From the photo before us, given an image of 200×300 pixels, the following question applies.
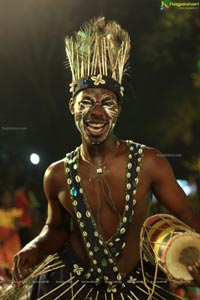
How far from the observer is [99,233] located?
5.71 feet

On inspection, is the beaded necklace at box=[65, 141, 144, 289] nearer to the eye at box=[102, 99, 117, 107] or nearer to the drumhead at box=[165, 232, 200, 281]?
the eye at box=[102, 99, 117, 107]

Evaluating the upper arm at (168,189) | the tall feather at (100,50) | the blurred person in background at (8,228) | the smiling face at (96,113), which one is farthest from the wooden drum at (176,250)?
the blurred person in background at (8,228)

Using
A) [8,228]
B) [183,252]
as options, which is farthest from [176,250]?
[8,228]

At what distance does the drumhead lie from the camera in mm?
1430

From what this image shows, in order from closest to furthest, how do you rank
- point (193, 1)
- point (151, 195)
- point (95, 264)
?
point (95, 264)
point (151, 195)
point (193, 1)

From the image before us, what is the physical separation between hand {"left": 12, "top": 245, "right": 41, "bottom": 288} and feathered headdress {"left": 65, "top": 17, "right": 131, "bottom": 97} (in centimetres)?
66

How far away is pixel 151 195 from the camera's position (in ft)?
6.04

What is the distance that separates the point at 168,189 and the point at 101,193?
266 mm

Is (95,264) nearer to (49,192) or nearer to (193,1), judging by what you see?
(49,192)

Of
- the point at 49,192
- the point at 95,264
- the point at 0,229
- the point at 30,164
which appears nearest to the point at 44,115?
the point at 30,164

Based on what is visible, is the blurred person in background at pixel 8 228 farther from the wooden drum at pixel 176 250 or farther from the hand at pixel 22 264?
the wooden drum at pixel 176 250

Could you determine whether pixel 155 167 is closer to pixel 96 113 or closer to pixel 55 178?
pixel 96 113

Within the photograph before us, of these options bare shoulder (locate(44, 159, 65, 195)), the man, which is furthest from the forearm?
bare shoulder (locate(44, 159, 65, 195))

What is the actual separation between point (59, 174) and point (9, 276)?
620 millimetres
